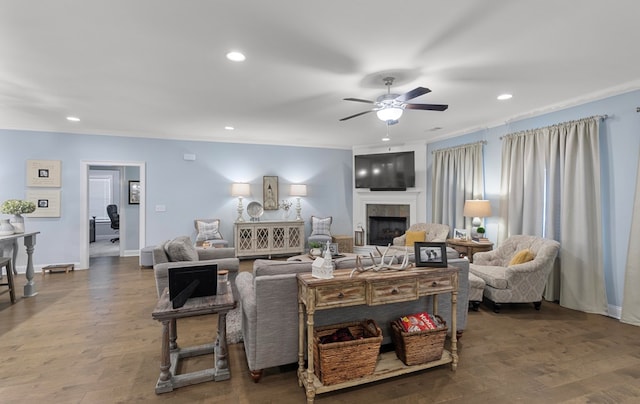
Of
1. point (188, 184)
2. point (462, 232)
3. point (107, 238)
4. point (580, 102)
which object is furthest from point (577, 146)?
point (107, 238)

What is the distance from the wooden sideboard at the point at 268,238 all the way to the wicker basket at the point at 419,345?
4.27m

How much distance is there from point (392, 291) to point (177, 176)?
5250 millimetres

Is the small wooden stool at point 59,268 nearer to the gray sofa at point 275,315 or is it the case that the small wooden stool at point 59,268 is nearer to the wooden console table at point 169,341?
the wooden console table at point 169,341

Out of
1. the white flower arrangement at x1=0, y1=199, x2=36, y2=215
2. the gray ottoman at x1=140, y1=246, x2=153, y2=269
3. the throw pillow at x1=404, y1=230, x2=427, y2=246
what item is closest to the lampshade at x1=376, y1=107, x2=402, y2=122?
the throw pillow at x1=404, y1=230, x2=427, y2=246

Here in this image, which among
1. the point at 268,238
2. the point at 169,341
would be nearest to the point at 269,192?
the point at 268,238

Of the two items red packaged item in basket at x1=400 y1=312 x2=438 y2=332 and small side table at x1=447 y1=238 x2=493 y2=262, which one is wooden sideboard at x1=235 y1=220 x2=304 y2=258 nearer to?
small side table at x1=447 y1=238 x2=493 y2=262

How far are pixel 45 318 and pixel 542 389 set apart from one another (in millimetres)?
4743

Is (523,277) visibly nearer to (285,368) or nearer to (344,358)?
(344,358)

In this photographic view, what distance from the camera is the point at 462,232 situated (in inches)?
203

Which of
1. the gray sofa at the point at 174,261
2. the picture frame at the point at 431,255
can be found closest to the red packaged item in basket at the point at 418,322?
the picture frame at the point at 431,255

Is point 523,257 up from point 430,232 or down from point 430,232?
down

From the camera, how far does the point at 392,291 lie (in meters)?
2.21

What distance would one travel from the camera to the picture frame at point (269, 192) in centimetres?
663

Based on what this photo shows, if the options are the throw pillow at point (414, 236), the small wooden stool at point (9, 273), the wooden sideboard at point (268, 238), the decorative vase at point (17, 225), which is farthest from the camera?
the wooden sideboard at point (268, 238)
